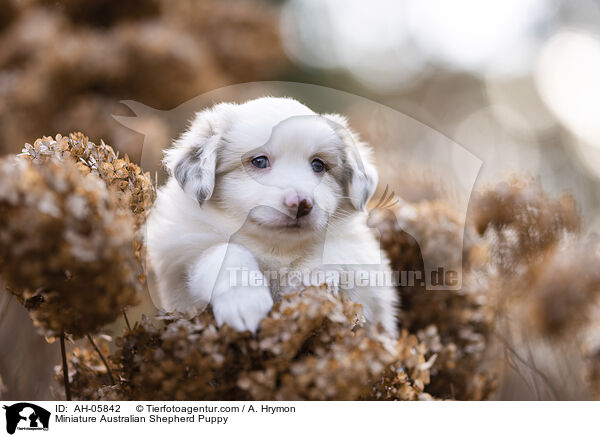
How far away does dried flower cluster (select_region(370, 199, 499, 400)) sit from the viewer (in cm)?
122

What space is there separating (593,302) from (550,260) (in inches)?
5.4

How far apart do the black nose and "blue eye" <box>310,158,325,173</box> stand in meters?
0.09

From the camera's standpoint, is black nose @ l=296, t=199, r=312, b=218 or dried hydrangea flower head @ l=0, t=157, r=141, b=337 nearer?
dried hydrangea flower head @ l=0, t=157, r=141, b=337

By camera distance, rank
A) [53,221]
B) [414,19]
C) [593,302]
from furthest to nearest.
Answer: [414,19]
[593,302]
[53,221]

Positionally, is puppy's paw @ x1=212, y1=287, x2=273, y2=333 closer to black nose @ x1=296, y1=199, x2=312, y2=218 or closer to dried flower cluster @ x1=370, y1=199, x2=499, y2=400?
black nose @ x1=296, y1=199, x2=312, y2=218

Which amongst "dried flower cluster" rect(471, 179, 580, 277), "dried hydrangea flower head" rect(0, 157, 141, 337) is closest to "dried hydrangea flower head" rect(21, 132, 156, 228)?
"dried hydrangea flower head" rect(0, 157, 141, 337)

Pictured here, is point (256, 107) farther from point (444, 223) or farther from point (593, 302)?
point (593, 302)

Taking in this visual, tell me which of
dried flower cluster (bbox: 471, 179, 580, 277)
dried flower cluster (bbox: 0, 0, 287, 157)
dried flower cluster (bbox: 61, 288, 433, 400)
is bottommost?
dried flower cluster (bbox: 61, 288, 433, 400)

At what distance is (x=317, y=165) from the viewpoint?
933 mm

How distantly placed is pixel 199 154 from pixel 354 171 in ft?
0.97

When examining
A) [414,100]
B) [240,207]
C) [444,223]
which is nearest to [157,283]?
[240,207]

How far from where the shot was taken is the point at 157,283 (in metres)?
0.96
